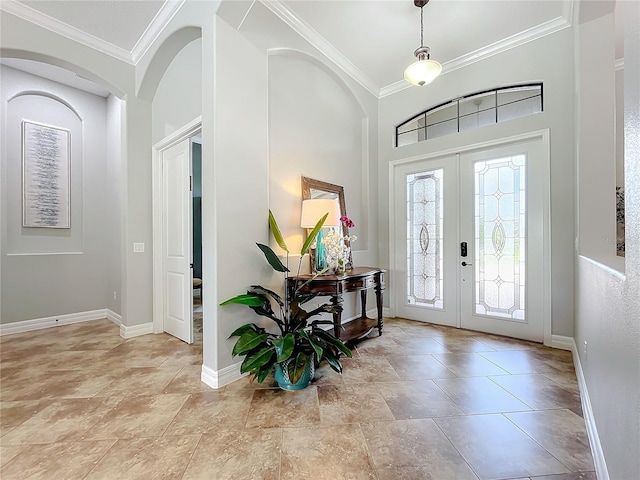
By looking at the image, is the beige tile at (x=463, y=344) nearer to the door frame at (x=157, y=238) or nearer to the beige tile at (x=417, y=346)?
the beige tile at (x=417, y=346)

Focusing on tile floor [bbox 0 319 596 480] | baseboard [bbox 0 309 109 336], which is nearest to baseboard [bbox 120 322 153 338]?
tile floor [bbox 0 319 596 480]

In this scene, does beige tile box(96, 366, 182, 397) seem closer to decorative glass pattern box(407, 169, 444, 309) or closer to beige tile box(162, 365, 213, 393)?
beige tile box(162, 365, 213, 393)

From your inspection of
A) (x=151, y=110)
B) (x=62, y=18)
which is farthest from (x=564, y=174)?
(x=62, y=18)

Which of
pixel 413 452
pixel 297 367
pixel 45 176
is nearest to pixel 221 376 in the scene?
pixel 297 367

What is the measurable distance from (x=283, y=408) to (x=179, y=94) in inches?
132

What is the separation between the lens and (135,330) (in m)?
3.28

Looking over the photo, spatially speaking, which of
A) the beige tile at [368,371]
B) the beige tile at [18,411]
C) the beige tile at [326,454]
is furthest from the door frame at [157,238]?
the beige tile at [326,454]

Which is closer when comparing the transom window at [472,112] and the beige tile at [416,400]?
the beige tile at [416,400]

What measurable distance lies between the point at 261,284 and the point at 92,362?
5.92ft

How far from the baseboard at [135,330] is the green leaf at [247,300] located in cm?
197

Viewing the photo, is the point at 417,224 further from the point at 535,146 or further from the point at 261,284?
the point at 261,284

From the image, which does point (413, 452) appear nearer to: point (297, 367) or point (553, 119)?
point (297, 367)

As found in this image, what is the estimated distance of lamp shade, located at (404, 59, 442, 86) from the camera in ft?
8.24

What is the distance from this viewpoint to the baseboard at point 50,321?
336 centimetres
